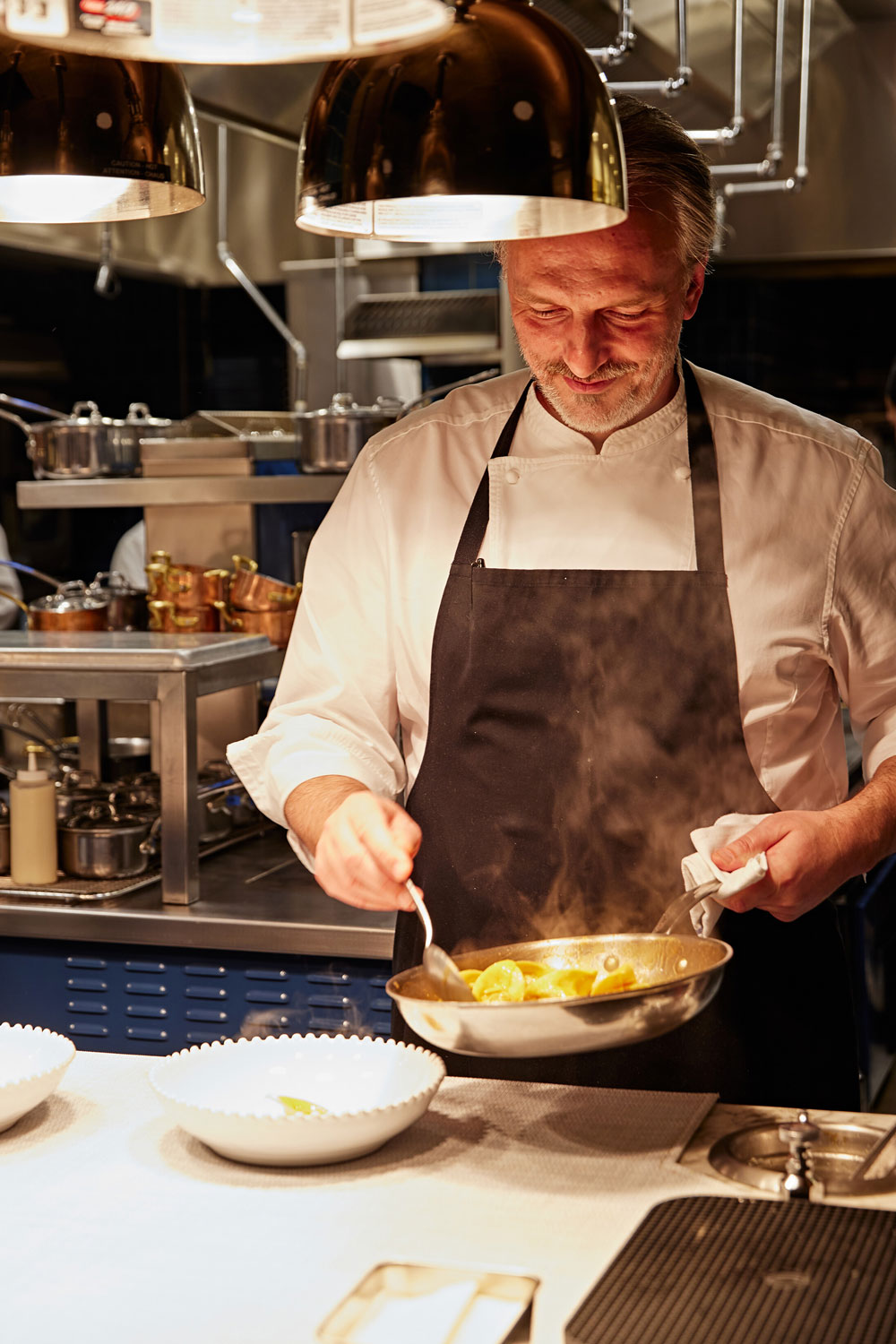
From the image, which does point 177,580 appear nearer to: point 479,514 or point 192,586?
point 192,586

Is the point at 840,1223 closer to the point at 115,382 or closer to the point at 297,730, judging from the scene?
the point at 297,730

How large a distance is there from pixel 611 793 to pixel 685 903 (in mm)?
331

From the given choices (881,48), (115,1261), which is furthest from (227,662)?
(881,48)

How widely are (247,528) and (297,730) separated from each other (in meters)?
1.91

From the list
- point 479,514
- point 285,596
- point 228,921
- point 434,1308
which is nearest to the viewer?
point 434,1308

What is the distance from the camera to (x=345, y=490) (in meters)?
2.01

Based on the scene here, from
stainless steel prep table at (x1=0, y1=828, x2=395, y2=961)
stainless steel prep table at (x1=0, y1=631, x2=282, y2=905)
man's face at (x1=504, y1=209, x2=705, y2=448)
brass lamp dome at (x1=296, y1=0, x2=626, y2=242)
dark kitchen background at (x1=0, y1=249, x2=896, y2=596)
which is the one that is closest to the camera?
brass lamp dome at (x1=296, y1=0, x2=626, y2=242)

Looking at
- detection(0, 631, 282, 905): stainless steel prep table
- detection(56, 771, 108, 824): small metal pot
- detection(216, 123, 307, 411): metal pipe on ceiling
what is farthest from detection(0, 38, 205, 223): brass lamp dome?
detection(216, 123, 307, 411): metal pipe on ceiling

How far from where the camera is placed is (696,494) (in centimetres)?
190

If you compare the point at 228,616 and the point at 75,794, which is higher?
the point at 228,616

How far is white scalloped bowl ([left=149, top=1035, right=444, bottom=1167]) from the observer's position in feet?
4.22

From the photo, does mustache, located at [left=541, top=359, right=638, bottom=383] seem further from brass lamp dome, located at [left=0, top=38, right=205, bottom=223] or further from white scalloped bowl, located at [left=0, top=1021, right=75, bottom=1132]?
white scalloped bowl, located at [left=0, top=1021, right=75, bottom=1132]

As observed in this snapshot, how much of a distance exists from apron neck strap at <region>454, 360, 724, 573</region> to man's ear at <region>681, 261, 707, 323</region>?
99mm

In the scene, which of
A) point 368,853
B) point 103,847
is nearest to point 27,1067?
point 368,853
